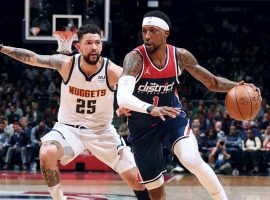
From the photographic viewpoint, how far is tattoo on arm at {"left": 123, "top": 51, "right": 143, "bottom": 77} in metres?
6.09

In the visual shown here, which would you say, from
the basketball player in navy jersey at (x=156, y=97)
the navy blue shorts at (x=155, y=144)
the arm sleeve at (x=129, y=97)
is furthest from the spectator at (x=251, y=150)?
the arm sleeve at (x=129, y=97)

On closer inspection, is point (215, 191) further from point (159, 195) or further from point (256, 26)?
point (256, 26)

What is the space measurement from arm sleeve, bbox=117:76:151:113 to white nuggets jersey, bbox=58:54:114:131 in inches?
36.1

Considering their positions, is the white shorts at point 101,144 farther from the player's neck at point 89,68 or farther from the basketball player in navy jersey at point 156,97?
the player's neck at point 89,68

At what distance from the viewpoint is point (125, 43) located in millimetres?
22312

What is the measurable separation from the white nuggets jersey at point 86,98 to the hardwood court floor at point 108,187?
268 centimetres

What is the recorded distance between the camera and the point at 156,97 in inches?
247

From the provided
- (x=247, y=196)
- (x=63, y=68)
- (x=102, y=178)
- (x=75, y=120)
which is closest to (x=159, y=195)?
(x=75, y=120)

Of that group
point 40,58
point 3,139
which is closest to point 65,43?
point 40,58

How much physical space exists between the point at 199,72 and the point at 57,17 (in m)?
8.36

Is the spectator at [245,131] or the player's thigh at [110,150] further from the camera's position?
the spectator at [245,131]

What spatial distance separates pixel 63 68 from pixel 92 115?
572 millimetres

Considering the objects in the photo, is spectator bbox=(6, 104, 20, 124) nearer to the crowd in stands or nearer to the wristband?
the crowd in stands

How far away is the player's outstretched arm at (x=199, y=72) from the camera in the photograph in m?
6.43
